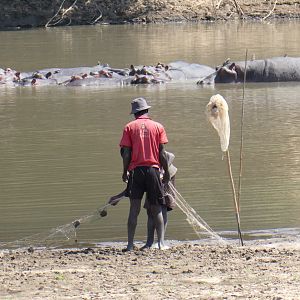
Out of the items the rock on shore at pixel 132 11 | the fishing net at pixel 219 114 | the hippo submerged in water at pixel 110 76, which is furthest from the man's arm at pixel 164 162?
the rock on shore at pixel 132 11

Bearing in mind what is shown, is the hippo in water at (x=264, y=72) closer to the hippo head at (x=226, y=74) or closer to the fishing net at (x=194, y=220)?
the hippo head at (x=226, y=74)

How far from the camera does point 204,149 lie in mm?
14664

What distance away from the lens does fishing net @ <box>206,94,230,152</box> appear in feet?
29.3

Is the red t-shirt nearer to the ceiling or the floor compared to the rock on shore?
nearer to the ceiling

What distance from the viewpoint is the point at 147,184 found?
904 cm

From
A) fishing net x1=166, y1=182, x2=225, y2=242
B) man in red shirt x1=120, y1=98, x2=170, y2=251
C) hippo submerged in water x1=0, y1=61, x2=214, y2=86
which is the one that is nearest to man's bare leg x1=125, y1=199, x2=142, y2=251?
man in red shirt x1=120, y1=98, x2=170, y2=251

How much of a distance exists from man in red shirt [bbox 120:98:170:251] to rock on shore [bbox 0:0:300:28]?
32.1 meters

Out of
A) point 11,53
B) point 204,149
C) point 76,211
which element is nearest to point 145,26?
point 11,53

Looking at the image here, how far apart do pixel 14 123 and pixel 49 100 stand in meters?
3.10

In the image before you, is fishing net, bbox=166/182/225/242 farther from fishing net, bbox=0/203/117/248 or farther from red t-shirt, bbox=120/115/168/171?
fishing net, bbox=0/203/117/248

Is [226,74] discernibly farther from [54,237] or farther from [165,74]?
[54,237]

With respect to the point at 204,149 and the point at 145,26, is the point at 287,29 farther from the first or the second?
the point at 204,149

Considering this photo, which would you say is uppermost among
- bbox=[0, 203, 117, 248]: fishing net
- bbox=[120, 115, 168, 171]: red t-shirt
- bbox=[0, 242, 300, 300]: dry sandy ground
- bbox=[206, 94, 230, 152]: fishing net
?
bbox=[206, 94, 230, 152]: fishing net

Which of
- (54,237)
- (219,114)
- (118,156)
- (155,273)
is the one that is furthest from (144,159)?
(118,156)
